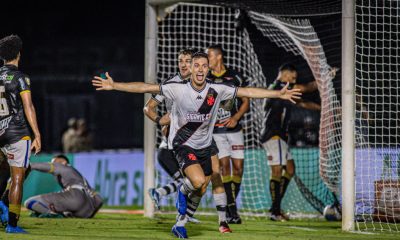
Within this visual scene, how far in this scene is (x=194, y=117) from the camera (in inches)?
357

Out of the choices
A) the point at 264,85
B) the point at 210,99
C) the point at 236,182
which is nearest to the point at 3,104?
the point at 210,99

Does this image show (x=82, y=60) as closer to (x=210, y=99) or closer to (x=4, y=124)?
(x=4, y=124)

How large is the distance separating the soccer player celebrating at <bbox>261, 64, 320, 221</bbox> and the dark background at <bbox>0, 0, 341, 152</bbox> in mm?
7956

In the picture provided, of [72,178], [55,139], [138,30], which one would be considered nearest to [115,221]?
[72,178]

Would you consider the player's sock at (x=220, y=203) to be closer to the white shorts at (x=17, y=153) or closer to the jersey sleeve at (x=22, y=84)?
the white shorts at (x=17, y=153)

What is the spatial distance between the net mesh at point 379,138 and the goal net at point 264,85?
948 millimetres

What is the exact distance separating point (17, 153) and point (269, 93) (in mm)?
2669

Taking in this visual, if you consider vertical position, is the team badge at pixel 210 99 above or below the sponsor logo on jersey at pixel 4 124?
above

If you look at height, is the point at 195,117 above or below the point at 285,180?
above

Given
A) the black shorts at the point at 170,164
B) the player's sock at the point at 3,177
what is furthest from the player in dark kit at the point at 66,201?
the player's sock at the point at 3,177

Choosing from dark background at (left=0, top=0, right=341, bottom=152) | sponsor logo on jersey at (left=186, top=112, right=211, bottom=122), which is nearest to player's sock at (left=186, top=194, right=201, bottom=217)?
sponsor logo on jersey at (left=186, top=112, right=211, bottom=122)

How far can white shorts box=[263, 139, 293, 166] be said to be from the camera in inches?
500

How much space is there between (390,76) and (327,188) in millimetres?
2353

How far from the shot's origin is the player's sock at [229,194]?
37.4ft
